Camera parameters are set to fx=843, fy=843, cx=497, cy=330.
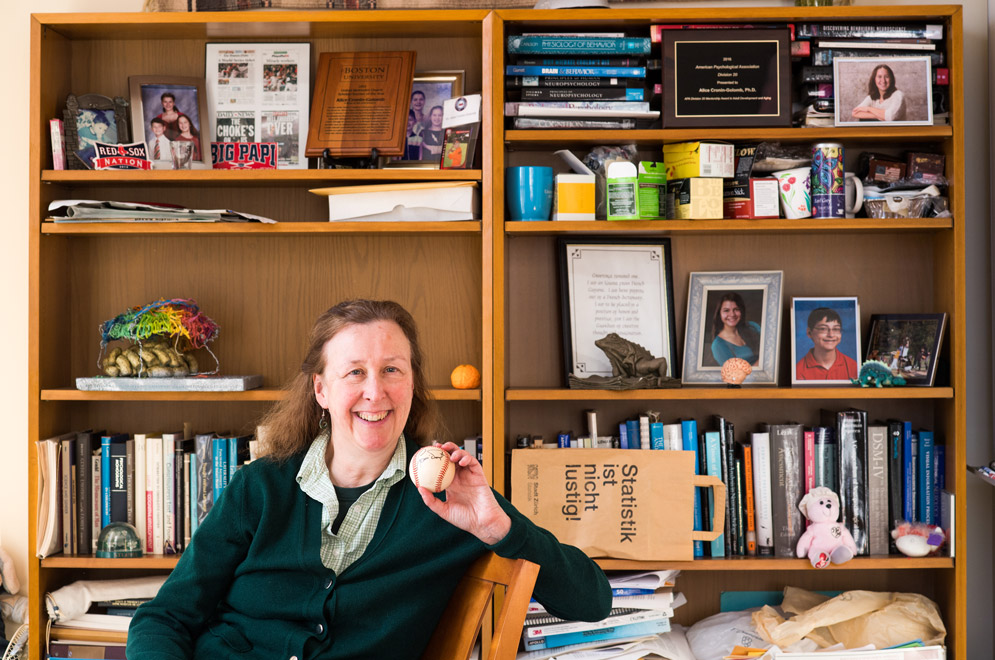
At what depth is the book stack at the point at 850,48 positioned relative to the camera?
2.24 meters

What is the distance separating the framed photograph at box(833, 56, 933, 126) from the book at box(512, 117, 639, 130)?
0.57 metres

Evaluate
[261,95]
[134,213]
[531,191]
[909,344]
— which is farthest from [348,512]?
[909,344]

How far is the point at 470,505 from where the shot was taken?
132 cm

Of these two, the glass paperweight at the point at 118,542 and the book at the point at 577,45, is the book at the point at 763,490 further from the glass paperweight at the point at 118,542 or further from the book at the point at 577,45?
the glass paperweight at the point at 118,542

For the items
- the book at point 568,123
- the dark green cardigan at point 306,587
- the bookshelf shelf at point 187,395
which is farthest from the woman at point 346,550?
the book at point 568,123

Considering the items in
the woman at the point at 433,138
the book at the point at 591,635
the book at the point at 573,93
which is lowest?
the book at the point at 591,635

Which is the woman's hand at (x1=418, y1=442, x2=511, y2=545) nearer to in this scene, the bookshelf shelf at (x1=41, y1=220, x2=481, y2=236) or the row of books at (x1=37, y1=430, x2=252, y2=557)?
the bookshelf shelf at (x1=41, y1=220, x2=481, y2=236)

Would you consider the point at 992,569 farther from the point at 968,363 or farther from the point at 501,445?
the point at 501,445

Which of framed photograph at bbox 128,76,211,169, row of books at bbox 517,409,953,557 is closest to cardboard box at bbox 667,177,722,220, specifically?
row of books at bbox 517,409,953,557

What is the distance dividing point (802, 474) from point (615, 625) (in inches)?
25.8

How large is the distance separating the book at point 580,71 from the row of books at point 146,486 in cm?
127

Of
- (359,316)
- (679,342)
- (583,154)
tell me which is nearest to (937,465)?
(679,342)

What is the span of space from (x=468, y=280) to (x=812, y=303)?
3.26 ft

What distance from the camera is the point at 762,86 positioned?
2260 millimetres
